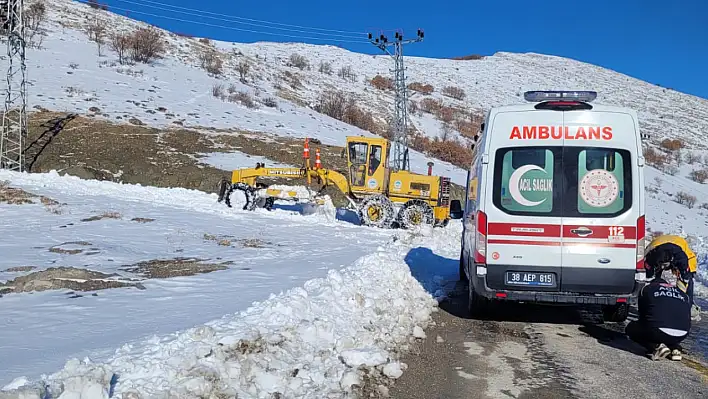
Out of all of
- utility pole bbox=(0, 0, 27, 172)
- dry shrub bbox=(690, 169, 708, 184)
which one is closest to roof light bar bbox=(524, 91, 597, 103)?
utility pole bbox=(0, 0, 27, 172)

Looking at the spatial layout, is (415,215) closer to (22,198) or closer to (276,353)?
(22,198)

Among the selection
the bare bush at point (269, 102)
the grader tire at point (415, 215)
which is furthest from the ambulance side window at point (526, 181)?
the bare bush at point (269, 102)

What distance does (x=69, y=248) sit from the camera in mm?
10711

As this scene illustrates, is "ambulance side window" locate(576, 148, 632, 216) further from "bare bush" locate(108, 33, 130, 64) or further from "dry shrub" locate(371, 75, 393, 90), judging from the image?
"dry shrub" locate(371, 75, 393, 90)

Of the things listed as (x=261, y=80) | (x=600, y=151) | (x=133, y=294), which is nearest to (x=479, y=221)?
(x=600, y=151)

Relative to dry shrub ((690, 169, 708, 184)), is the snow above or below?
below

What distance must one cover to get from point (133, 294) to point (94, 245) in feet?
14.2

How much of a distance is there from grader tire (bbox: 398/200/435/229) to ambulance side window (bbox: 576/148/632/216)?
1187cm

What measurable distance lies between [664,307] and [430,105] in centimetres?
5083

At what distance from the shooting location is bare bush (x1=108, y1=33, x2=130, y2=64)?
43112 mm

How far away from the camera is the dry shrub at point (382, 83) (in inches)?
2359

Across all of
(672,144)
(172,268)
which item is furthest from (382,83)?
(172,268)

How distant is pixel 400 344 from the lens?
6.29 metres

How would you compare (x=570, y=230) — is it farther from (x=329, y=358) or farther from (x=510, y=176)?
(x=329, y=358)
